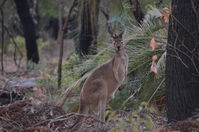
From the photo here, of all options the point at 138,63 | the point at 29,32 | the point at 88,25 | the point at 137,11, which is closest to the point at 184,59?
the point at 138,63

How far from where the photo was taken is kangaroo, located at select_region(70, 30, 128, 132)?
6629mm

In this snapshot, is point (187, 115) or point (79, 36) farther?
point (79, 36)

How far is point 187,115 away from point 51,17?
919 inches

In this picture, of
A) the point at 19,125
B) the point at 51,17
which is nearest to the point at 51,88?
the point at 19,125

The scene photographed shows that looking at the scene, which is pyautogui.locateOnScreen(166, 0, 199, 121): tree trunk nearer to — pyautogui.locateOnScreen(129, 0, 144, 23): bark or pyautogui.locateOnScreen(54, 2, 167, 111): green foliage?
pyautogui.locateOnScreen(54, 2, 167, 111): green foliage

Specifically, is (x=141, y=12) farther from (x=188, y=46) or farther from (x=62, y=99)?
(x=188, y=46)

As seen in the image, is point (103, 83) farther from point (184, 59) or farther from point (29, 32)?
point (29, 32)

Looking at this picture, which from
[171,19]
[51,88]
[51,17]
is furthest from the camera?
[51,17]

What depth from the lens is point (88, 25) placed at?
10.3 m

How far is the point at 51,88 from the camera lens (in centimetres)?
957

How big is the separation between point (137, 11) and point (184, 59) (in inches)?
136

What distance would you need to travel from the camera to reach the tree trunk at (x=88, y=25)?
9.37 metres

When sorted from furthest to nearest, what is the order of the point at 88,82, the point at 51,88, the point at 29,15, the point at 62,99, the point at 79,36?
1. the point at 29,15
2. the point at 79,36
3. the point at 51,88
4. the point at 62,99
5. the point at 88,82

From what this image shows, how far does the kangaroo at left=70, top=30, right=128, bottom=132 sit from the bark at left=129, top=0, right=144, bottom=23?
5.01 ft
